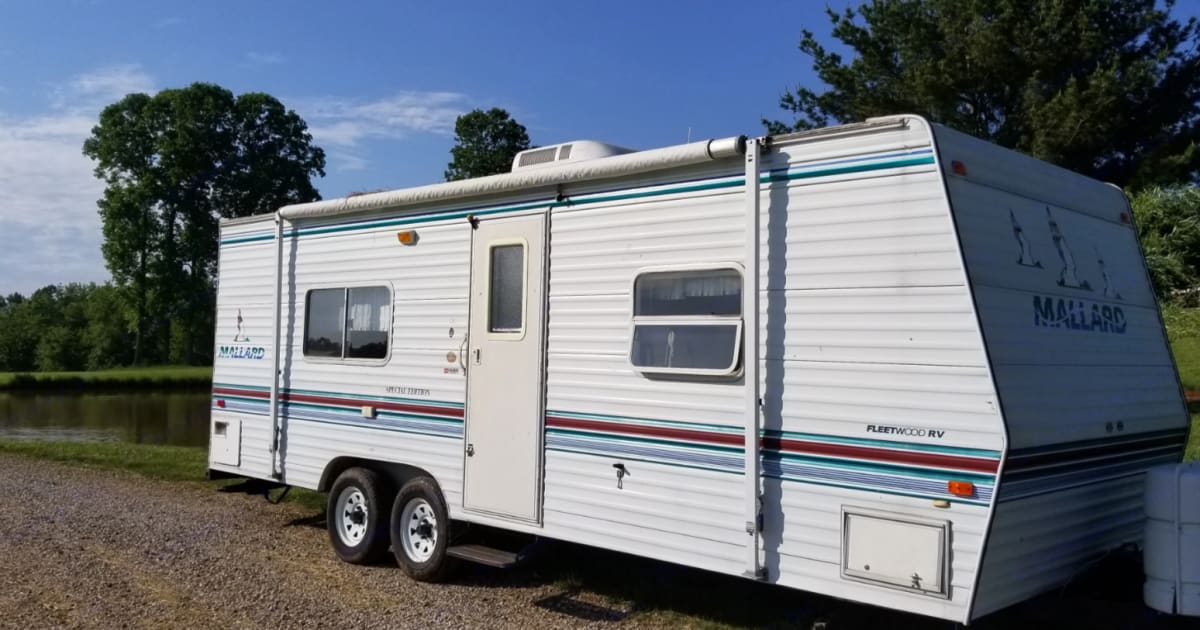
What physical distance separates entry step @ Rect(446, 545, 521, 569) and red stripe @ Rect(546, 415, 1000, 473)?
95cm

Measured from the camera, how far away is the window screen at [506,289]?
21.8ft

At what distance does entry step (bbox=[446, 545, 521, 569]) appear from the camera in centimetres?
637

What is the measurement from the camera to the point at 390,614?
6.30 metres

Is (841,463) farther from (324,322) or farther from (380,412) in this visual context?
(324,322)

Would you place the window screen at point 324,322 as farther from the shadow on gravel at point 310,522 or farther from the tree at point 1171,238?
the tree at point 1171,238

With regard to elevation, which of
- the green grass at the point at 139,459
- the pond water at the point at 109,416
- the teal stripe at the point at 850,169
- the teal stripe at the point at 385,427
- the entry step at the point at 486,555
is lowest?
the pond water at the point at 109,416

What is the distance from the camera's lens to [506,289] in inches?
266

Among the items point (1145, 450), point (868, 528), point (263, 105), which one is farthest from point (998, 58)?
point (263, 105)

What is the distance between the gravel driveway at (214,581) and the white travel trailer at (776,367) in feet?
1.30

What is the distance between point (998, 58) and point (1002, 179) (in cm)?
1303

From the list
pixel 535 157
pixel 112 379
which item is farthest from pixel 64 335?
pixel 535 157

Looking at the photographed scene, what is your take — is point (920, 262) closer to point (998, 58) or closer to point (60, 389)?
point (998, 58)

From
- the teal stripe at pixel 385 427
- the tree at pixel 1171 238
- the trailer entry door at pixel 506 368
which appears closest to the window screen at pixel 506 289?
the trailer entry door at pixel 506 368

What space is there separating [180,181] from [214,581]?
4062 centimetres
